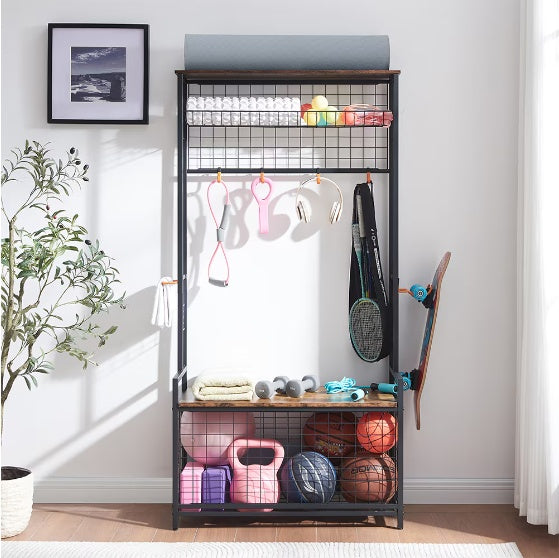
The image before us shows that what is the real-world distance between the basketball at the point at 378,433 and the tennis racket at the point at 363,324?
0.28 m

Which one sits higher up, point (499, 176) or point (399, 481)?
point (499, 176)

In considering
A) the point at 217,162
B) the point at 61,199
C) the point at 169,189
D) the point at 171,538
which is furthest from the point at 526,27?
the point at 171,538

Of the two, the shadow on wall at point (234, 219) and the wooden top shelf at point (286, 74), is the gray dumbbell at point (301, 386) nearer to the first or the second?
the shadow on wall at point (234, 219)

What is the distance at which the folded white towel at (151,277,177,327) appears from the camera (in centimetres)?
266

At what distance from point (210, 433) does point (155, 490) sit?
450mm

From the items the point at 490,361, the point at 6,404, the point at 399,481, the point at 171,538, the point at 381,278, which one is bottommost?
the point at 171,538

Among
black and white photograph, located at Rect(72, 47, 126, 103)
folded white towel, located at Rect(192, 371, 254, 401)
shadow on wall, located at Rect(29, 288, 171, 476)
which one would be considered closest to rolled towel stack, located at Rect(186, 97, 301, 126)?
black and white photograph, located at Rect(72, 47, 126, 103)

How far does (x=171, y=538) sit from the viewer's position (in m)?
2.45

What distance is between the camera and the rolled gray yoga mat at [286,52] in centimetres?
258

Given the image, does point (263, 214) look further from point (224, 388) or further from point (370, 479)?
point (370, 479)

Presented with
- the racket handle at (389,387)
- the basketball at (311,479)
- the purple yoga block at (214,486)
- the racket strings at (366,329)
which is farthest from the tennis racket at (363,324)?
the purple yoga block at (214,486)

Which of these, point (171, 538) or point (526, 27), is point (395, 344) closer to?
point (171, 538)

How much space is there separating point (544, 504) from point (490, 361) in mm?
623

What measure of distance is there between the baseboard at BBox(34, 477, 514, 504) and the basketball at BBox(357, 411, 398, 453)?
0.40m
